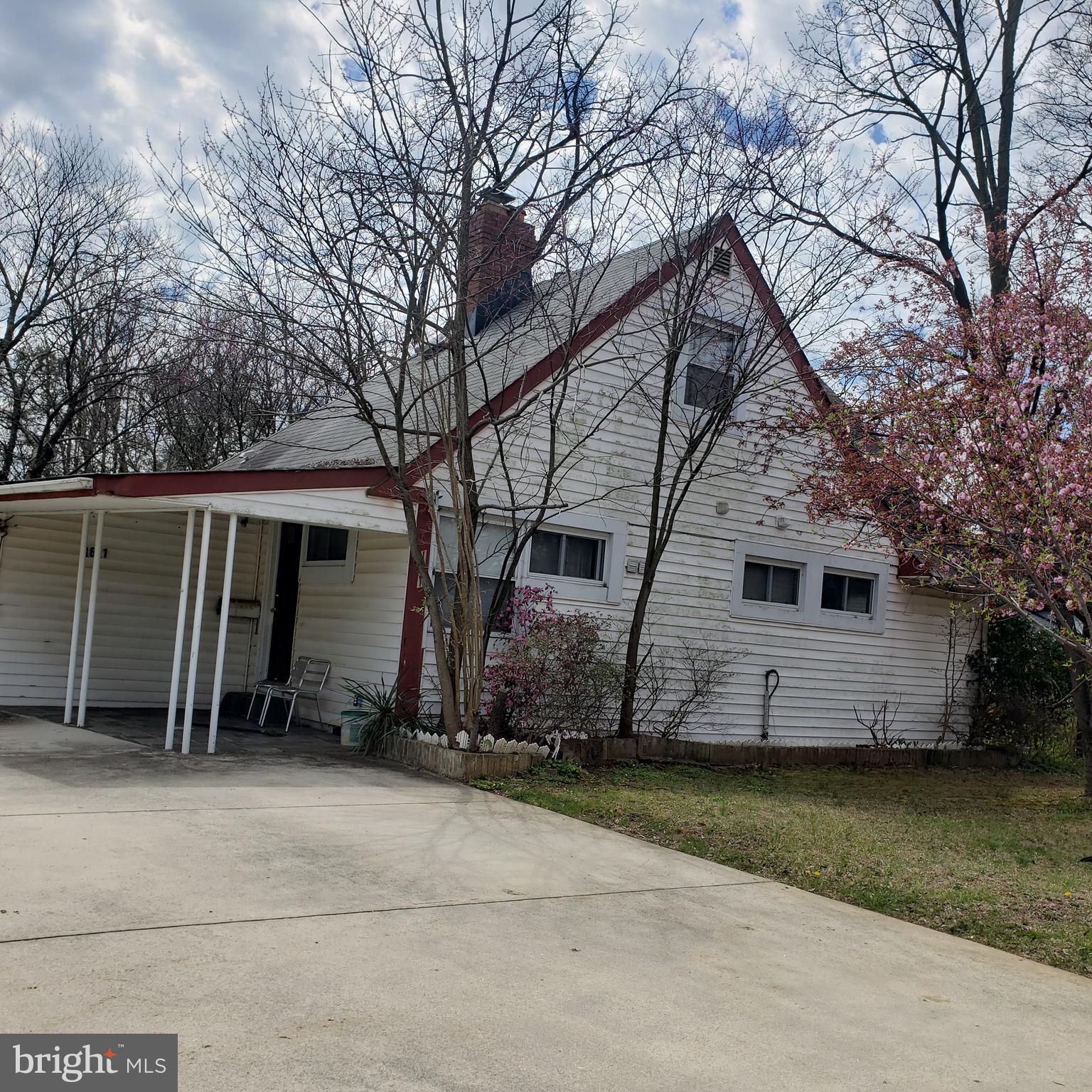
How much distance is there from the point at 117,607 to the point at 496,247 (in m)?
6.80

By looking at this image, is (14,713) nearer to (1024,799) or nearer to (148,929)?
(148,929)

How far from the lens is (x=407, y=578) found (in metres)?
11.2

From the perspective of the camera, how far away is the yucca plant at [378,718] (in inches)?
422

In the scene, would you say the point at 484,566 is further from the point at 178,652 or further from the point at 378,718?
the point at 178,652

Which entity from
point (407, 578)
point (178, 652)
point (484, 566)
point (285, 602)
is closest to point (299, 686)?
point (285, 602)

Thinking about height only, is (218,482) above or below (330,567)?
above

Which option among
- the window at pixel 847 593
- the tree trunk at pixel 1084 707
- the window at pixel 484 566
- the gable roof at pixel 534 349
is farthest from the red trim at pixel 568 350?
the tree trunk at pixel 1084 707

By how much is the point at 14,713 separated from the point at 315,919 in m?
8.51

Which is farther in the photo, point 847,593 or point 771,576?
point 847,593

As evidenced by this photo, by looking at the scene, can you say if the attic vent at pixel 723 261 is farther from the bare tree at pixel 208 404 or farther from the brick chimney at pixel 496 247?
the bare tree at pixel 208 404

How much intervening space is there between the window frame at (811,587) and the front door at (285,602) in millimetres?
5587

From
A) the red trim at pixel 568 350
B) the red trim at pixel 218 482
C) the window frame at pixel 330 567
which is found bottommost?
the window frame at pixel 330 567

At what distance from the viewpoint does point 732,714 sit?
45.8 ft

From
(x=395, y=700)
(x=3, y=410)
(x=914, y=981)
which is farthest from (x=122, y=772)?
(x=3, y=410)
